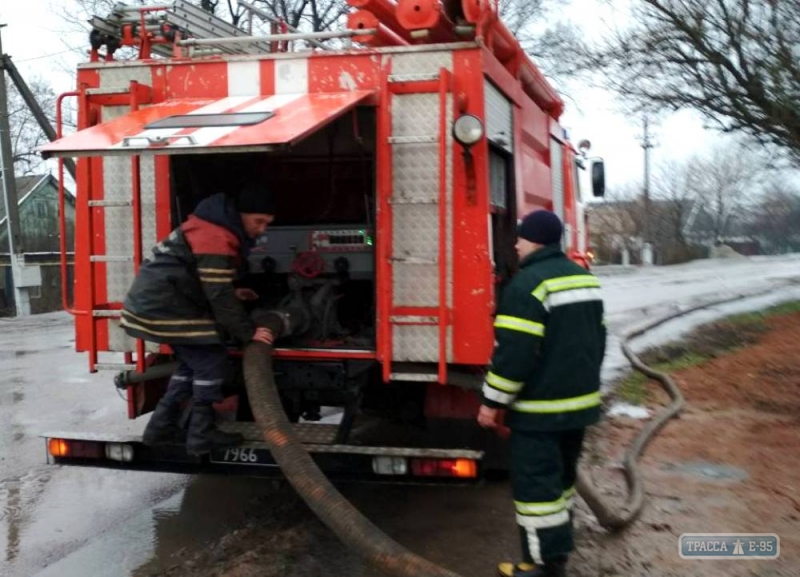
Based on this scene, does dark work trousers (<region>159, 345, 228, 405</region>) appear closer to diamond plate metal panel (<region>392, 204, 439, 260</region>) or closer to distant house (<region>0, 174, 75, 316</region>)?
diamond plate metal panel (<region>392, 204, 439, 260</region>)

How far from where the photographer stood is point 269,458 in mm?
4684

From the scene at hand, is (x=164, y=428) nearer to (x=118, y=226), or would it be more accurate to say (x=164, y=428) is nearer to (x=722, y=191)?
(x=118, y=226)

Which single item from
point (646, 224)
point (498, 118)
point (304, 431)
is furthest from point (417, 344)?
point (646, 224)

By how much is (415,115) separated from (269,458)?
2024mm

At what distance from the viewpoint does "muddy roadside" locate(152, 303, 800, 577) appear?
4.47 meters

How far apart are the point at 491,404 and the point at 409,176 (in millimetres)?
1421

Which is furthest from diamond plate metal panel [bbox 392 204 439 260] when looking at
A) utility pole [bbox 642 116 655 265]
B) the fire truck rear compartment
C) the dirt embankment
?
utility pole [bbox 642 116 655 265]

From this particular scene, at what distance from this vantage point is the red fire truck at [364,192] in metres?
4.51

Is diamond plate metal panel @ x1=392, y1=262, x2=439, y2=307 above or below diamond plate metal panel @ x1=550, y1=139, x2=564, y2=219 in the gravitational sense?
below

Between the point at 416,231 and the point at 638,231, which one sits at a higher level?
the point at 638,231

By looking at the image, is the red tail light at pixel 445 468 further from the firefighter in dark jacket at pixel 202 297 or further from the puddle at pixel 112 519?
the puddle at pixel 112 519

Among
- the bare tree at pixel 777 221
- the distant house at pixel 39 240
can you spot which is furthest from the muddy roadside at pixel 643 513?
the bare tree at pixel 777 221

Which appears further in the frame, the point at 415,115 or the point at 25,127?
the point at 25,127

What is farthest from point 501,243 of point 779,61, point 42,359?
point 42,359
